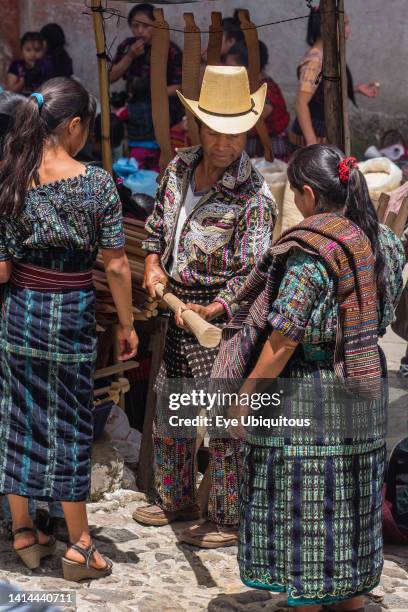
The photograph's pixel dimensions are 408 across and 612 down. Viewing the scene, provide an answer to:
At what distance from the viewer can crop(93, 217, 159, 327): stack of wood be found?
14.6 feet

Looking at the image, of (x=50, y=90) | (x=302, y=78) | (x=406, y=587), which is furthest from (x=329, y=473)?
(x=302, y=78)

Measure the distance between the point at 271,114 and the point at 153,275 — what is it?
5.77m

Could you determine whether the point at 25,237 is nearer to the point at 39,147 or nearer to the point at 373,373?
the point at 39,147

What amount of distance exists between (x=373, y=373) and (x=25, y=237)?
1.28m

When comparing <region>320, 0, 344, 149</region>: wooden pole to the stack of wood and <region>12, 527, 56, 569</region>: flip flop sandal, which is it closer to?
the stack of wood

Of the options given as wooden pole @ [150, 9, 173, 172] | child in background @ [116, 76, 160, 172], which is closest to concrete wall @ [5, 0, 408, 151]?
child in background @ [116, 76, 160, 172]

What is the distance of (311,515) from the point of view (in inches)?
130

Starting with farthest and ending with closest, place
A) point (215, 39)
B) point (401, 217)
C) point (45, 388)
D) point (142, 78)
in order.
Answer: point (142, 78), point (215, 39), point (401, 217), point (45, 388)

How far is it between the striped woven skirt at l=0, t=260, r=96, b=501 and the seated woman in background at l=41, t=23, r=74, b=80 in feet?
22.8

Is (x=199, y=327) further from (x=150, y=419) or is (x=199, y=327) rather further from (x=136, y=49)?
(x=136, y=49)

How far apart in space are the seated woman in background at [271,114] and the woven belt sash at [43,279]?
579 centimetres

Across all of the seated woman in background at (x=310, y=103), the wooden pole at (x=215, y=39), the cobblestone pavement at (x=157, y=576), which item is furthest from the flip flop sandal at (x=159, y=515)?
the seated woman in background at (x=310, y=103)

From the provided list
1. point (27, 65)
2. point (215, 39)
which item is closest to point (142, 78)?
point (27, 65)

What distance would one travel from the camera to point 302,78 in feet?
31.1
